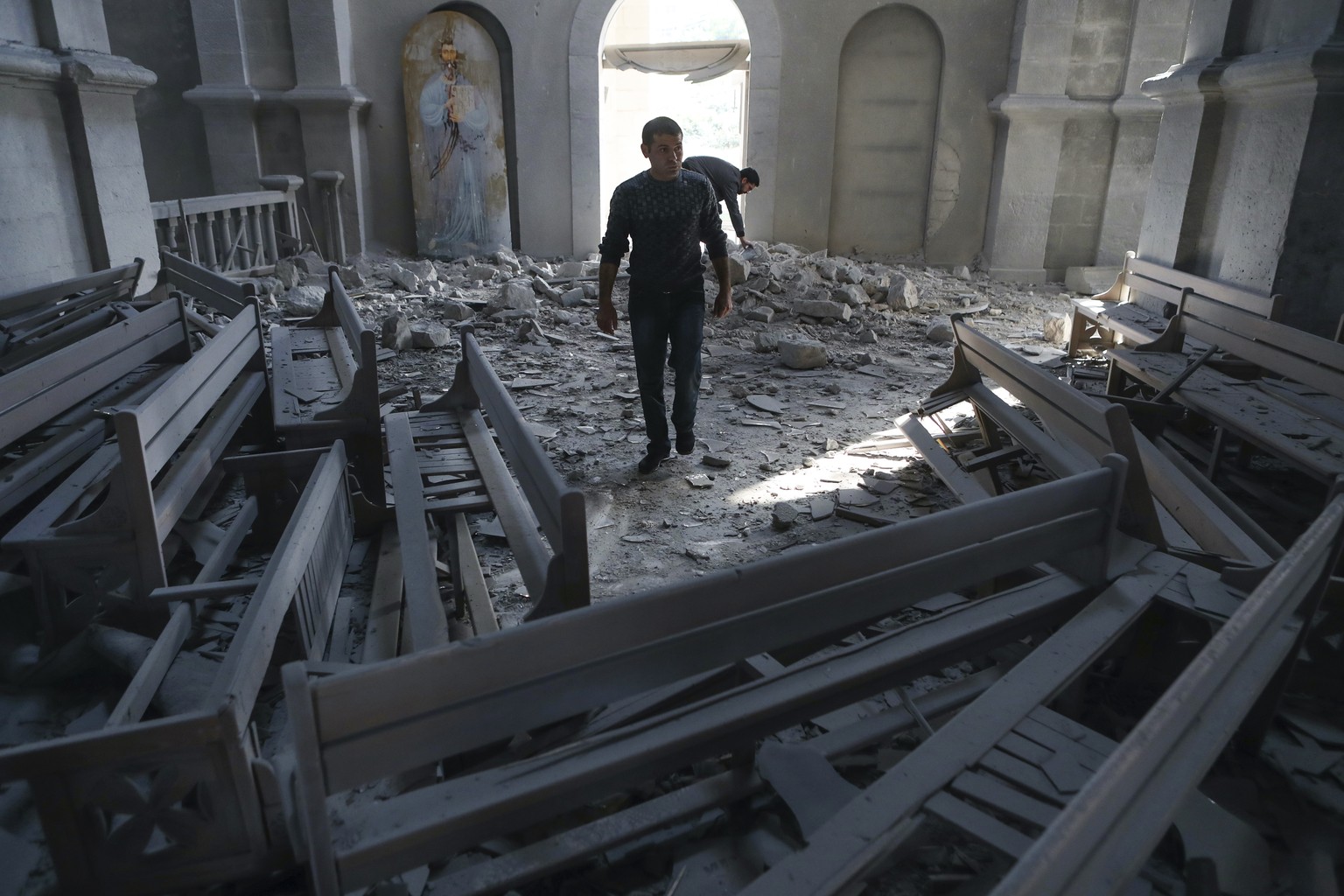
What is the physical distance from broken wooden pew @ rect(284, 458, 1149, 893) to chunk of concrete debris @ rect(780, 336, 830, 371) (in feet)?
16.9

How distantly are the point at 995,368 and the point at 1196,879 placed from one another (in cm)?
313

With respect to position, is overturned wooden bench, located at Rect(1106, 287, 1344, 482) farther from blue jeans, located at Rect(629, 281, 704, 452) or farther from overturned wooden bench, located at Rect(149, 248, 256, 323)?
overturned wooden bench, located at Rect(149, 248, 256, 323)

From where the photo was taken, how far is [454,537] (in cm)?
391

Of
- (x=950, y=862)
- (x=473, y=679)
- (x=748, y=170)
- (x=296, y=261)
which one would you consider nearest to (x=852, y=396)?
(x=748, y=170)

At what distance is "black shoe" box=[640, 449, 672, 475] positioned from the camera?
5.49 meters

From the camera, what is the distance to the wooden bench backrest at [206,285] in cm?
627

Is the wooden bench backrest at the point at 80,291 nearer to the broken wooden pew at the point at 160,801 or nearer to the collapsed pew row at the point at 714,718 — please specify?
the collapsed pew row at the point at 714,718

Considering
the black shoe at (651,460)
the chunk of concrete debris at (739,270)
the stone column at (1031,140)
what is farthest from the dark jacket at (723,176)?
the stone column at (1031,140)

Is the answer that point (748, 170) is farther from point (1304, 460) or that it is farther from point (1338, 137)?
point (1304, 460)

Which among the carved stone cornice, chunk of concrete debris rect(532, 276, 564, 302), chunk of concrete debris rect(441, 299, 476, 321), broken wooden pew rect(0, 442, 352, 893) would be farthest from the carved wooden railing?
broken wooden pew rect(0, 442, 352, 893)

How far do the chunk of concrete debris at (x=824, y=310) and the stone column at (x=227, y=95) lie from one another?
7.81 m

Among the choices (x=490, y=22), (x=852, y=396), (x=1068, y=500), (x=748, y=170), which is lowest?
(x=852, y=396)

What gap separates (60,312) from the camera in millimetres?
5922

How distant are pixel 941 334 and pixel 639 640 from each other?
25.7ft
